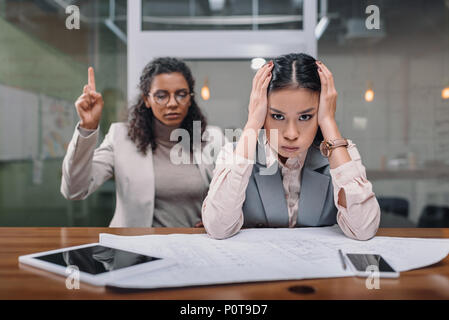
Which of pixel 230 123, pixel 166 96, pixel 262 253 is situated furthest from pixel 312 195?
pixel 230 123

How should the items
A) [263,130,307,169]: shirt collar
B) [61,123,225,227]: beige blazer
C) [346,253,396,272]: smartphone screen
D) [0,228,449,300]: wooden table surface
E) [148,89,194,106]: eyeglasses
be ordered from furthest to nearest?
1. [148,89,194,106]: eyeglasses
2. [61,123,225,227]: beige blazer
3. [263,130,307,169]: shirt collar
4. [346,253,396,272]: smartphone screen
5. [0,228,449,300]: wooden table surface

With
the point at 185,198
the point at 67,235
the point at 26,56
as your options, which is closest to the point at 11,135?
the point at 26,56

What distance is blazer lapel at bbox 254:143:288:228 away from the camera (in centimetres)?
116

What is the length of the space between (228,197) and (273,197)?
0.69 feet

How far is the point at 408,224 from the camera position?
246cm

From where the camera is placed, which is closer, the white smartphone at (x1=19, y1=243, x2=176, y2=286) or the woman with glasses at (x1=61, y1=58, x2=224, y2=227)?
the white smartphone at (x1=19, y1=243, x2=176, y2=286)

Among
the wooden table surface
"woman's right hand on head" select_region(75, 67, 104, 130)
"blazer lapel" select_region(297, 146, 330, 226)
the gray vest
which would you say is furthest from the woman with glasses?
the wooden table surface

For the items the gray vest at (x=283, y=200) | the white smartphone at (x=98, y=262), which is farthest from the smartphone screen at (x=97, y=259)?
the gray vest at (x=283, y=200)

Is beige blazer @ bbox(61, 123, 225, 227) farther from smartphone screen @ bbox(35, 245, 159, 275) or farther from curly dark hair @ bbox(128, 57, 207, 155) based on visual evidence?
smartphone screen @ bbox(35, 245, 159, 275)

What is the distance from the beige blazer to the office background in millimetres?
706

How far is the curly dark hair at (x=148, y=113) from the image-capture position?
1.61 meters

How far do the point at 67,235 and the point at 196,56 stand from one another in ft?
4.76

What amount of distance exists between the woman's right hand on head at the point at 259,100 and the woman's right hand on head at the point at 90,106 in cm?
58

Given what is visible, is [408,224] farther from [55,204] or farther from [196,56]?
[55,204]
